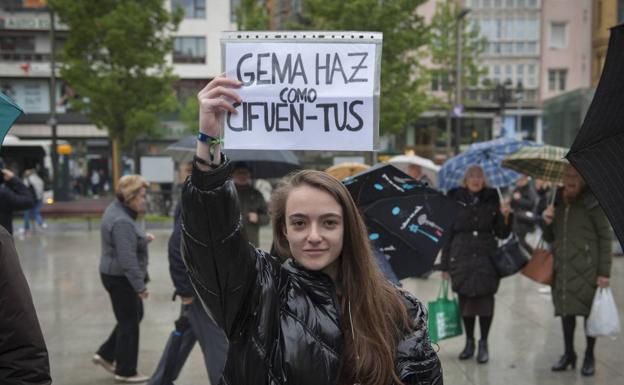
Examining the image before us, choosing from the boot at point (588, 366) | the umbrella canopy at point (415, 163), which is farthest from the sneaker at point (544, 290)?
the boot at point (588, 366)

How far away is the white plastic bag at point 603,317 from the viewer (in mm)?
5918

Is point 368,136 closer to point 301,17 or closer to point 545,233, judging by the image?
point 545,233

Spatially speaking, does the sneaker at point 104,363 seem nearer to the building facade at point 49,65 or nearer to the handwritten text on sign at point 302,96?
the handwritten text on sign at point 302,96

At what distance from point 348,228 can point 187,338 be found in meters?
3.57

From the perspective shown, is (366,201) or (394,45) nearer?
(366,201)

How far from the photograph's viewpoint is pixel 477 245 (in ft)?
21.1

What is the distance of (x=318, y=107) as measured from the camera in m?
2.86

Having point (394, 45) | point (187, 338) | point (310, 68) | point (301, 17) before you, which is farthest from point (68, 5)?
point (310, 68)

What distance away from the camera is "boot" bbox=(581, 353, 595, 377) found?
6078 mm

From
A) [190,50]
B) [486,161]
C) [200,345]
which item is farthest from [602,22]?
[200,345]

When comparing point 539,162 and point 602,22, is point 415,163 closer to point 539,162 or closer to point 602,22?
point 539,162

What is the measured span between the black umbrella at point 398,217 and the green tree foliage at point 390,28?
18099mm

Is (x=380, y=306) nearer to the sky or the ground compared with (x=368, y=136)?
nearer to the ground

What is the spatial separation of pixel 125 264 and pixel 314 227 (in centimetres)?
392
